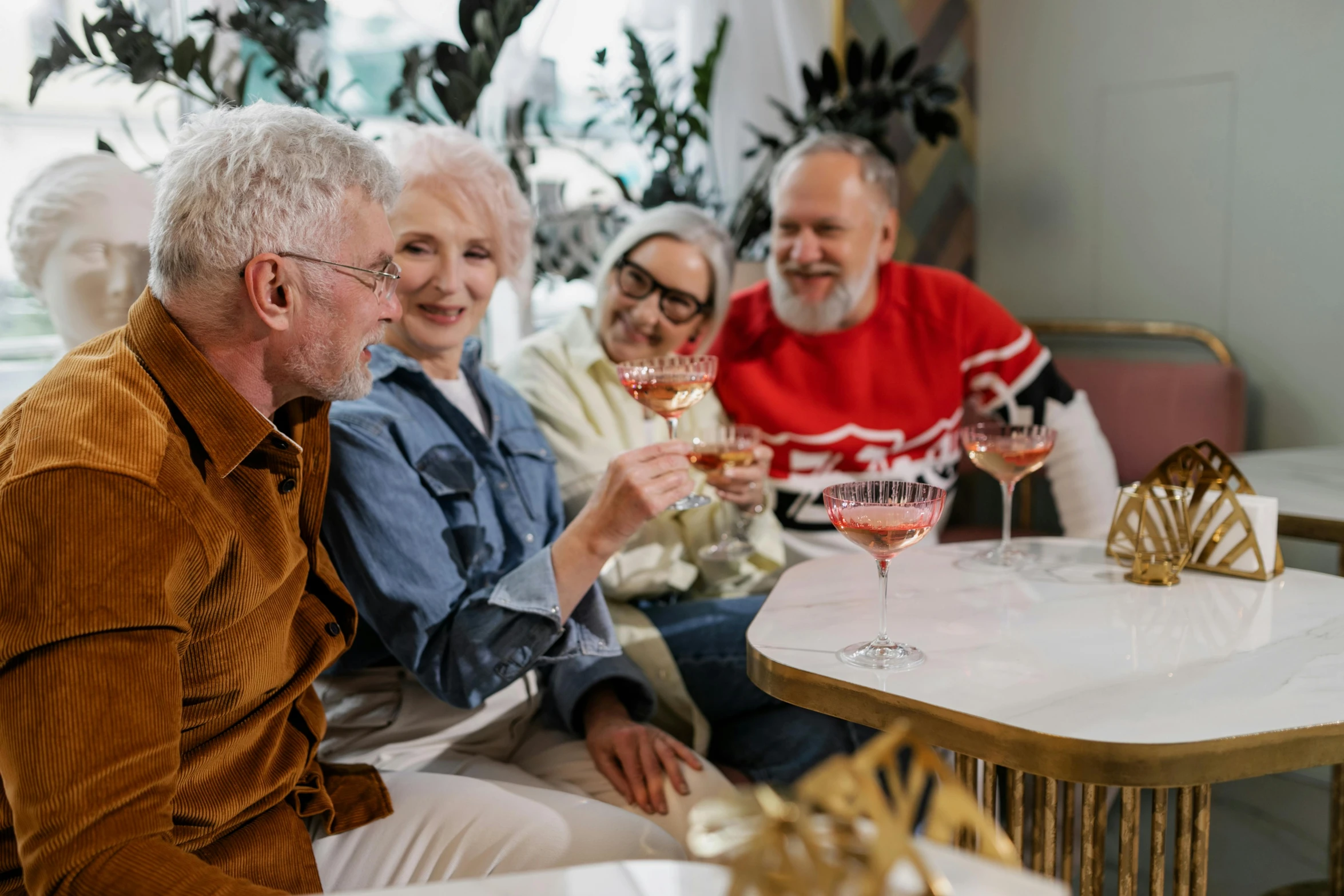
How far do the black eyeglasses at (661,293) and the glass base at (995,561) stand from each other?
2.86ft

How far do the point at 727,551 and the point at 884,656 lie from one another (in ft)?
3.12

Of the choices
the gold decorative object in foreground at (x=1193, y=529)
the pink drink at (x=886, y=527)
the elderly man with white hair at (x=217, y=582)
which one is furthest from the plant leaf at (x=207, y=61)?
the gold decorative object in foreground at (x=1193, y=529)

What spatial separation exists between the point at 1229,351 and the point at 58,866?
125 inches

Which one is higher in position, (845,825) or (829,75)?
A: (829,75)

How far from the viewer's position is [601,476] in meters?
2.09

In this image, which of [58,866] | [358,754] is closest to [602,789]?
[358,754]

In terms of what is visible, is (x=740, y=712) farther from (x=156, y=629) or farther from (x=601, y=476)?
(x=156, y=629)

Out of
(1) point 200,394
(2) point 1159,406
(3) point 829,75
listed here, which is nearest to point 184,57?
(1) point 200,394

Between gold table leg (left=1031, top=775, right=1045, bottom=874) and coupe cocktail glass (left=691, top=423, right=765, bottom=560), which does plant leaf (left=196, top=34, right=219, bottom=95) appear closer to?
coupe cocktail glass (left=691, top=423, right=765, bottom=560)

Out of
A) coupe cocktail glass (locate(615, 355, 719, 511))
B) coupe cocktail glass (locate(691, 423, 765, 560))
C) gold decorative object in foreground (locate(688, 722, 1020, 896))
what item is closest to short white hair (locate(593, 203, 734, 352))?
coupe cocktail glass (locate(691, 423, 765, 560))

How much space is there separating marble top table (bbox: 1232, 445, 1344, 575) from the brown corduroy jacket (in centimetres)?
158

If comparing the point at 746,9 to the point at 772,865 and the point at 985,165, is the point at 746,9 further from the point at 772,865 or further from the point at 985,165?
the point at 772,865

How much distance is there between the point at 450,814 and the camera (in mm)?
1476

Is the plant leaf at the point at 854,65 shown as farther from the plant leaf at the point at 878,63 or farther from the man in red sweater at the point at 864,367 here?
the man in red sweater at the point at 864,367
